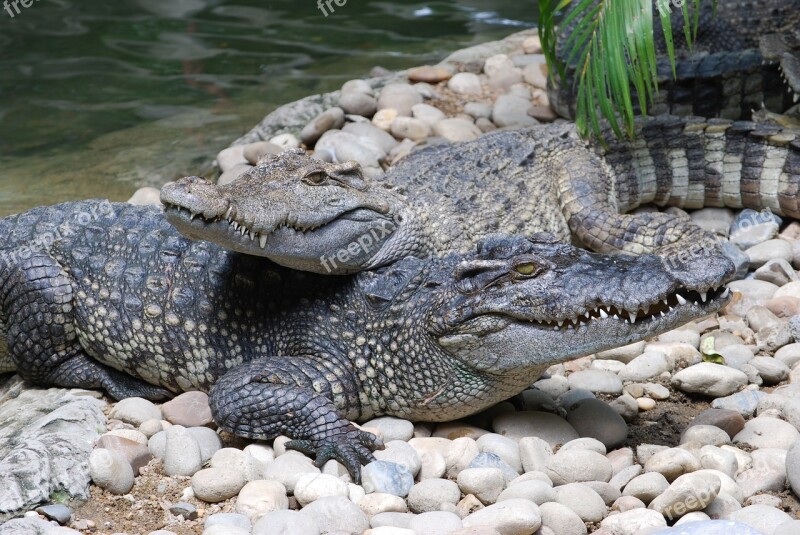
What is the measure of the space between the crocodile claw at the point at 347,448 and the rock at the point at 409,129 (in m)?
3.66

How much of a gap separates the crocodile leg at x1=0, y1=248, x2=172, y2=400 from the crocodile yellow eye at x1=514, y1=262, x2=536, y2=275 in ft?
5.94

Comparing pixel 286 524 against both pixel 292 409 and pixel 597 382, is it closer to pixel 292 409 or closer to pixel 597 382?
pixel 292 409

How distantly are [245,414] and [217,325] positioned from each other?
1.80 ft

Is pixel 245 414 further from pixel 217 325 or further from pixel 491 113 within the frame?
pixel 491 113

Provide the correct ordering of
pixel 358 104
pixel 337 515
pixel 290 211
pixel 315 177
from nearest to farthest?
pixel 337 515 < pixel 290 211 < pixel 315 177 < pixel 358 104

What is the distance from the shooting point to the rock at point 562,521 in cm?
314

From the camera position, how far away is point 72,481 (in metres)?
3.47

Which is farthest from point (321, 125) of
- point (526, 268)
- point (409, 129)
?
point (526, 268)

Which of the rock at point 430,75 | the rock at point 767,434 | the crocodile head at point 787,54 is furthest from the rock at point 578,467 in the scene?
the rock at point 430,75

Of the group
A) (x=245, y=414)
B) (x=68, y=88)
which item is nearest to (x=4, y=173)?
(x=68, y=88)

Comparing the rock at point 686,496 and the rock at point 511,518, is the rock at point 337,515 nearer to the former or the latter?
the rock at point 511,518

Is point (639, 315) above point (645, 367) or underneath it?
above

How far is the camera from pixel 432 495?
3.33 meters

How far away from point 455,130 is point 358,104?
82 centimetres
